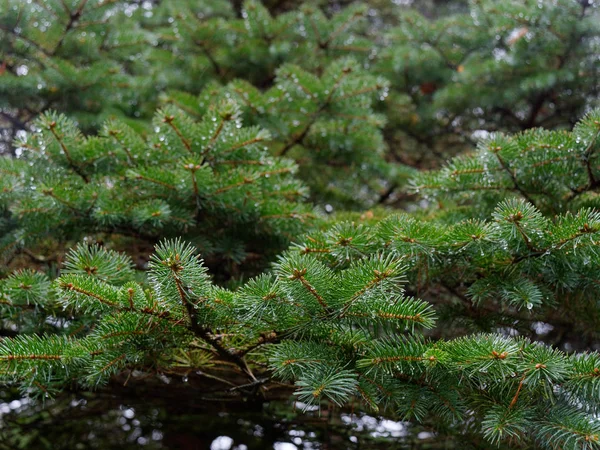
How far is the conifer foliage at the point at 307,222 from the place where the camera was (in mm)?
1382

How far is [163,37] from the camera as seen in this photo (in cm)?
363

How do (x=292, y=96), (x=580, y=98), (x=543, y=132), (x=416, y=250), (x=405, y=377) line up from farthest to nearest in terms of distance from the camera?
1. (x=580, y=98)
2. (x=292, y=96)
3. (x=543, y=132)
4. (x=416, y=250)
5. (x=405, y=377)

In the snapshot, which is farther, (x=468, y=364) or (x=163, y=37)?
(x=163, y=37)

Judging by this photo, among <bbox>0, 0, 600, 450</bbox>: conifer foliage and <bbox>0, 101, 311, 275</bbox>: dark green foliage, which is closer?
<bbox>0, 0, 600, 450</bbox>: conifer foliage

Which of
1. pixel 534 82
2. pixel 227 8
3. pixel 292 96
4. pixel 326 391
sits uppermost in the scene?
pixel 227 8

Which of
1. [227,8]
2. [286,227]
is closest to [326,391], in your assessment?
[286,227]

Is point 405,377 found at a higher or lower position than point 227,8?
lower

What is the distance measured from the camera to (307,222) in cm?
217

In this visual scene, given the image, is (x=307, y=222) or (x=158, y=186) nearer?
(x=158, y=186)

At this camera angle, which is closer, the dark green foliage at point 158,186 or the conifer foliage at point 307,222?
the conifer foliage at point 307,222

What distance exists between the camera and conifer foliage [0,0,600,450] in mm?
1382

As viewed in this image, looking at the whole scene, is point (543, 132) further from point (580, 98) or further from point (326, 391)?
point (580, 98)

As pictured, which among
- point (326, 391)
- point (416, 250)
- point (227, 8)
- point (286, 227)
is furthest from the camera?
point (227, 8)

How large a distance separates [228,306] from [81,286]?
379 millimetres
